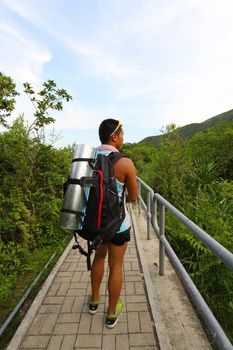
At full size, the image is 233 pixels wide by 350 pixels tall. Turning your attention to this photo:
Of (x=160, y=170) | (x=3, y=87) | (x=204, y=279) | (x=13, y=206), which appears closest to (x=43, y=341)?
(x=204, y=279)

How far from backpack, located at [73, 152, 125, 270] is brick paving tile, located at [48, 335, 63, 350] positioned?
2.96 feet

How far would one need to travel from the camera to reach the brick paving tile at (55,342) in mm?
2201

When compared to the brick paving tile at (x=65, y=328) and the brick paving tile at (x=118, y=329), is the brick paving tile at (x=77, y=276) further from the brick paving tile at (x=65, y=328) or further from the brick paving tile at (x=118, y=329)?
the brick paving tile at (x=118, y=329)

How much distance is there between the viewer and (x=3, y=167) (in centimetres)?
481

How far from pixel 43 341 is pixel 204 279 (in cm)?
210

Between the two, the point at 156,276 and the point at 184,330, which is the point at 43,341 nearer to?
the point at 184,330

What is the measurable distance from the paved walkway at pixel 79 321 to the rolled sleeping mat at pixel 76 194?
1.04 meters

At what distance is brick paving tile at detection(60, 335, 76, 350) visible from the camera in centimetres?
219

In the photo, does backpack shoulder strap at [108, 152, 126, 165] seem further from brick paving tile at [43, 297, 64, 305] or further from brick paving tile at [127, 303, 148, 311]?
brick paving tile at [43, 297, 64, 305]

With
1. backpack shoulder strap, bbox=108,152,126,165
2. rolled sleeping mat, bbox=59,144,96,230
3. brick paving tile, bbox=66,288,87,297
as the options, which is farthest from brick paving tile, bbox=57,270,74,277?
backpack shoulder strap, bbox=108,152,126,165

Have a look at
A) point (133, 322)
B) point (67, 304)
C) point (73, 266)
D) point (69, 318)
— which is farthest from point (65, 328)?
point (73, 266)

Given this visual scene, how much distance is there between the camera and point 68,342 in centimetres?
225

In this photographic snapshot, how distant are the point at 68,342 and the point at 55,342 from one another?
112mm

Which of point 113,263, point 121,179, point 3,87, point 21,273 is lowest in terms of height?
point 21,273
